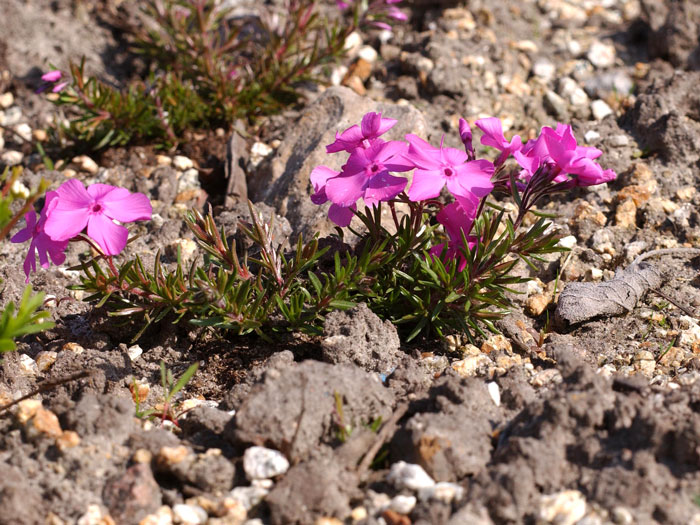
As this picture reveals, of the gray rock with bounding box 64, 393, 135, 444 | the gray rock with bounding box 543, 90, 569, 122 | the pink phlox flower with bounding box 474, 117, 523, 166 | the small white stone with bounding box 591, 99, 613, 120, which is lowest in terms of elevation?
the gray rock with bounding box 64, 393, 135, 444

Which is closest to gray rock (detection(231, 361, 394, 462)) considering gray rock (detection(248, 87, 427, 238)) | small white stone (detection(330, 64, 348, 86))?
gray rock (detection(248, 87, 427, 238))

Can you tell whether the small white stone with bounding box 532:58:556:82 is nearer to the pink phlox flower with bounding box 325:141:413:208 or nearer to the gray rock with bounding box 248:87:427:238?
the gray rock with bounding box 248:87:427:238

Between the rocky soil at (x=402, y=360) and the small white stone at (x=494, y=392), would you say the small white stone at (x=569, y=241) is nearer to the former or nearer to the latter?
the rocky soil at (x=402, y=360)

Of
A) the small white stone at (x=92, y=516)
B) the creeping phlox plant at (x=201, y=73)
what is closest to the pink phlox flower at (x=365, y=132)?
the small white stone at (x=92, y=516)

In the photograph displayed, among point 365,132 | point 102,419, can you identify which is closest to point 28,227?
point 102,419

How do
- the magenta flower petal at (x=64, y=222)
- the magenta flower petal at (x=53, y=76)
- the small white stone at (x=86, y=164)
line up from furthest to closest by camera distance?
the small white stone at (x=86, y=164) < the magenta flower petal at (x=53, y=76) < the magenta flower petal at (x=64, y=222)

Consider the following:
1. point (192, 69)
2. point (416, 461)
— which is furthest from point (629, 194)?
point (192, 69)
